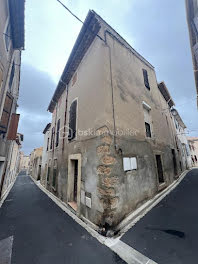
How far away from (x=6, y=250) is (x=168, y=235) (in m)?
4.06

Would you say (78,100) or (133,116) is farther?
(78,100)

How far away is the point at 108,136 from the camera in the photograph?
12.3ft

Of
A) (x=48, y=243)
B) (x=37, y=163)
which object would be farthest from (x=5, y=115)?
(x=37, y=163)

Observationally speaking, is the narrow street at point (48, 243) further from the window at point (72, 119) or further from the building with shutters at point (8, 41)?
the building with shutters at point (8, 41)

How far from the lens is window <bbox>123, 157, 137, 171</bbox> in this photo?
3984 mm

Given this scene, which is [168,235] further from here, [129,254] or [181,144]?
[181,144]

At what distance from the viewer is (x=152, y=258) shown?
221cm

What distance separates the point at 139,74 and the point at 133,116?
11.6ft

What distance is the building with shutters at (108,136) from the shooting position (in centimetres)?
357

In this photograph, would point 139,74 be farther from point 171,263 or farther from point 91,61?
point 171,263

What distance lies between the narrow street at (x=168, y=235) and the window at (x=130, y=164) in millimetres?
1619

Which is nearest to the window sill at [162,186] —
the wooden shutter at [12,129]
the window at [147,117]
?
the window at [147,117]

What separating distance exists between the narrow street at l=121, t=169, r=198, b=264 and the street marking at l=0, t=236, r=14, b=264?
2.71 meters

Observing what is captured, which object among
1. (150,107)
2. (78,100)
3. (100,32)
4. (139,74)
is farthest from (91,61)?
(150,107)
